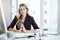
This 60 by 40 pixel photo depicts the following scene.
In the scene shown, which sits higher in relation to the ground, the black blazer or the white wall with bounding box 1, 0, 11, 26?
the white wall with bounding box 1, 0, 11, 26

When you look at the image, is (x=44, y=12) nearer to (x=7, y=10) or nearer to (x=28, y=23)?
(x=28, y=23)

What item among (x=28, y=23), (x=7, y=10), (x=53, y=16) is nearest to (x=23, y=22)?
(x=28, y=23)

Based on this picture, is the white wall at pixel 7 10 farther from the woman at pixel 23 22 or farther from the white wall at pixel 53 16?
the white wall at pixel 53 16

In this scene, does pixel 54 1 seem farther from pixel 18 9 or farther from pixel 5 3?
pixel 5 3

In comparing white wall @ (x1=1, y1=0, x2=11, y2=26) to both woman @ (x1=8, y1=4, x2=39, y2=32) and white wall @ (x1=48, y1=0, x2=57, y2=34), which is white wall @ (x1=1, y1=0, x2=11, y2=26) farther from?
white wall @ (x1=48, y1=0, x2=57, y2=34)

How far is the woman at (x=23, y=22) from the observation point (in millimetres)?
1858

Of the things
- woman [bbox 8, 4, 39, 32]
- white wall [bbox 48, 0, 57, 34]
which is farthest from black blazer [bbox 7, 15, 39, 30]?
white wall [bbox 48, 0, 57, 34]

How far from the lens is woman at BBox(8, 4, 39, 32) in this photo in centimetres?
186

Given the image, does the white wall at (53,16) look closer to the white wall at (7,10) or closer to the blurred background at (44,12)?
the blurred background at (44,12)

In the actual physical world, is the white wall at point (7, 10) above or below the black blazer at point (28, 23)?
above

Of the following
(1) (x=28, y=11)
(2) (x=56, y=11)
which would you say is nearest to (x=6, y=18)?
(1) (x=28, y=11)

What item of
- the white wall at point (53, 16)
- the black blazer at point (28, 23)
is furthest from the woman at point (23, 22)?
the white wall at point (53, 16)

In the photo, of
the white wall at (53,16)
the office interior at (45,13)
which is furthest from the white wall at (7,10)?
the white wall at (53,16)

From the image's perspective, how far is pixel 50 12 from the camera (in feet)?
6.04
